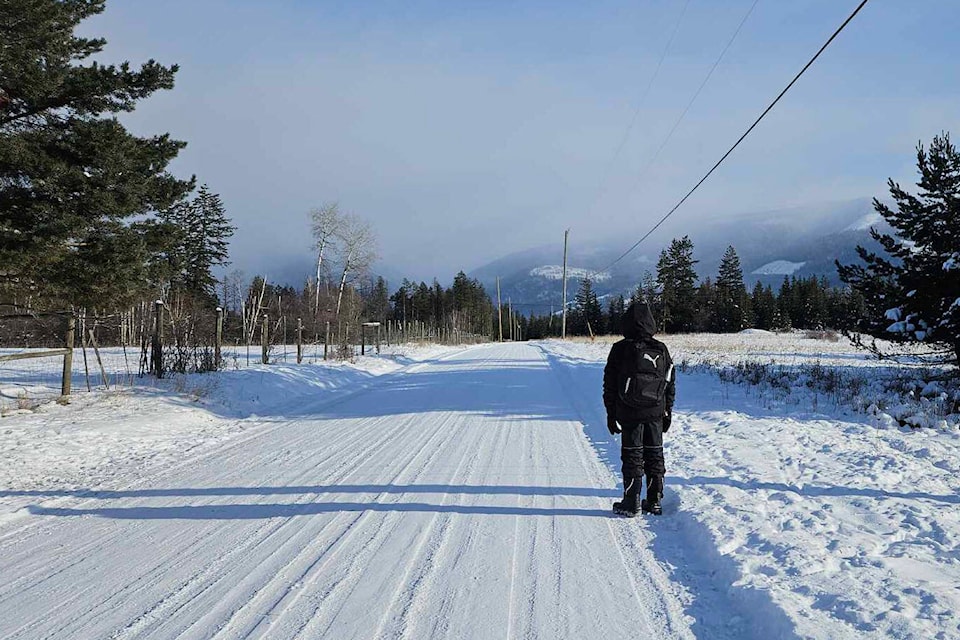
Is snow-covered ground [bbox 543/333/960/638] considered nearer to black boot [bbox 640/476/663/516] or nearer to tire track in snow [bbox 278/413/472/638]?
black boot [bbox 640/476/663/516]

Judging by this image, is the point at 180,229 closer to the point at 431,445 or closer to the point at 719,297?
the point at 431,445

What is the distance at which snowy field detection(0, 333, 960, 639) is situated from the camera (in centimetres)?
339

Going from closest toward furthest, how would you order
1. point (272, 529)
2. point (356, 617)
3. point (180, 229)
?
point (356, 617), point (272, 529), point (180, 229)

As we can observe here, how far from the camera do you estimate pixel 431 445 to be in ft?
26.9

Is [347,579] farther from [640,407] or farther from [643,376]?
[643,376]

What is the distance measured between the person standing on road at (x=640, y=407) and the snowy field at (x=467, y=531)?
0.37 metres

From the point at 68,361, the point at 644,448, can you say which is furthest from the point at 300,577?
the point at 68,361

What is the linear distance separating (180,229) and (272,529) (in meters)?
8.36

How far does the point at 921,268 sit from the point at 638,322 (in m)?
12.1

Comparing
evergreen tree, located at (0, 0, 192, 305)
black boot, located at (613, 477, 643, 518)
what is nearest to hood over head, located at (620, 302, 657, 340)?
black boot, located at (613, 477, 643, 518)

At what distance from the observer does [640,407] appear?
537 cm

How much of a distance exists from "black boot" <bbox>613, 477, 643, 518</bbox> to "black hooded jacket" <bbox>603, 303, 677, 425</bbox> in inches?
21.5

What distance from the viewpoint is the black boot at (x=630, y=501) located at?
17.3 feet

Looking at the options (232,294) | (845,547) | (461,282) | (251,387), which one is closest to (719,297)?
(461,282)
